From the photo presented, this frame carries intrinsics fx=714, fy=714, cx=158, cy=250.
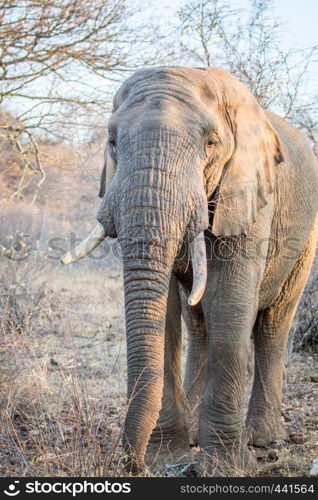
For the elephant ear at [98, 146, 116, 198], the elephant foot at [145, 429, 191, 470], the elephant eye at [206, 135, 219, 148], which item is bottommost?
the elephant foot at [145, 429, 191, 470]

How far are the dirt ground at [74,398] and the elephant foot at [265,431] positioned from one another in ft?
0.29

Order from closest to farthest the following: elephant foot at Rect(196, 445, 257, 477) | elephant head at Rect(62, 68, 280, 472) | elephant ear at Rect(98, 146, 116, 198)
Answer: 1. elephant head at Rect(62, 68, 280, 472)
2. elephant foot at Rect(196, 445, 257, 477)
3. elephant ear at Rect(98, 146, 116, 198)

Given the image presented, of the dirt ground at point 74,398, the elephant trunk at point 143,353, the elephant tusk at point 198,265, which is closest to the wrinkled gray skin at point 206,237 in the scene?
the elephant trunk at point 143,353

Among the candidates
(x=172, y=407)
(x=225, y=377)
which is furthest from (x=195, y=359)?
(x=225, y=377)

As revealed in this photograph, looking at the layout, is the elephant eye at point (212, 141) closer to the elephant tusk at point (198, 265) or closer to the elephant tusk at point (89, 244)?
the elephant tusk at point (198, 265)

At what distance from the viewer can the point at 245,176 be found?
462cm

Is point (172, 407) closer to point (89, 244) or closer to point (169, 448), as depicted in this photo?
point (169, 448)

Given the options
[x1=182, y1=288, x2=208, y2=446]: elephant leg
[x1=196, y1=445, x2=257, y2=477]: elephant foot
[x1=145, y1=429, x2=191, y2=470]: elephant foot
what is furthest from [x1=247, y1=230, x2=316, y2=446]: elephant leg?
[x1=196, y1=445, x2=257, y2=477]: elephant foot

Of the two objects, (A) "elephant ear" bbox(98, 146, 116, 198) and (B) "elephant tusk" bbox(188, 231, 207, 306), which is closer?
(B) "elephant tusk" bbox(188, 231, 207, 306)

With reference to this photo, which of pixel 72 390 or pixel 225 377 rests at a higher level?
pixel 225 377

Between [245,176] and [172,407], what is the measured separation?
5.57 feet

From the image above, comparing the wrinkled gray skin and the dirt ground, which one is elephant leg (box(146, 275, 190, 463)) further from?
the dirt ground

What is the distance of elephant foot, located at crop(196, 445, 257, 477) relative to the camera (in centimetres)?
443
